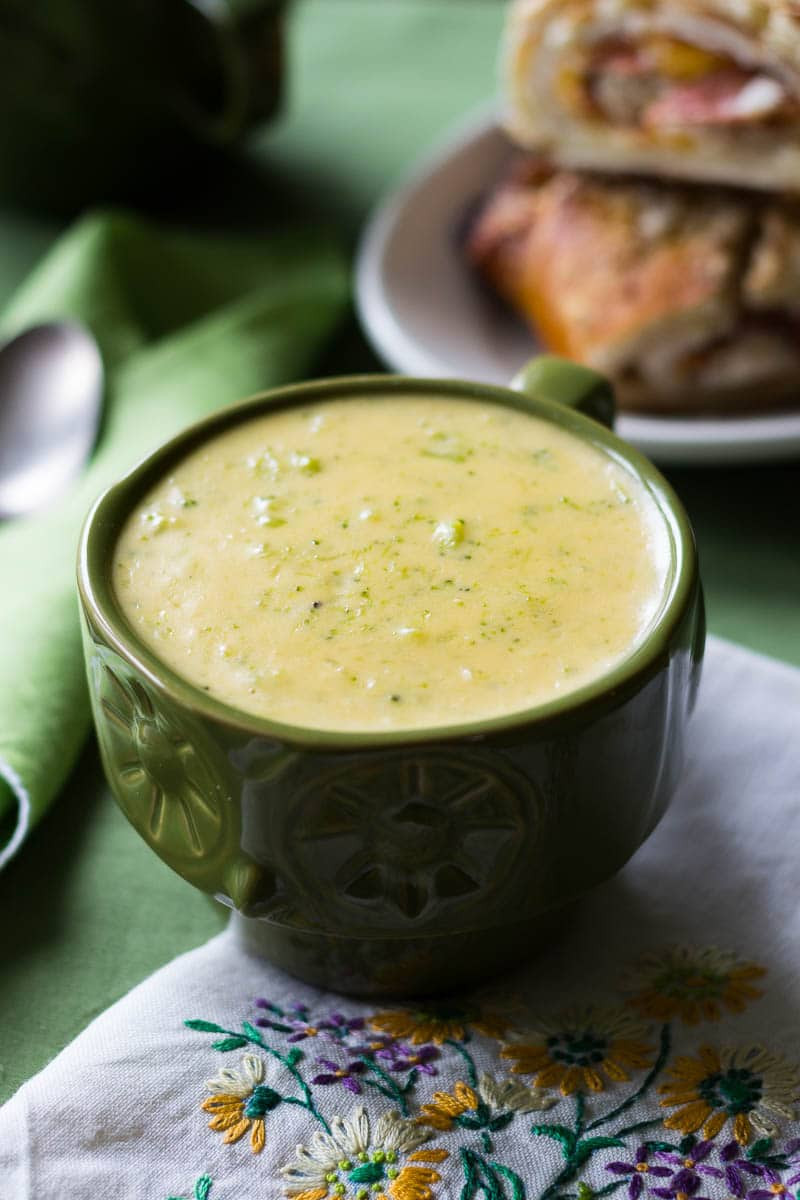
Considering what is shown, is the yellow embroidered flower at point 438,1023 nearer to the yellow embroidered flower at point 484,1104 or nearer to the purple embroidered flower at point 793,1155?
the yellow embroidered flower at point 484,1104

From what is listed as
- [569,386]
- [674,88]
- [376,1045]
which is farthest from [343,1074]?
[674,88]

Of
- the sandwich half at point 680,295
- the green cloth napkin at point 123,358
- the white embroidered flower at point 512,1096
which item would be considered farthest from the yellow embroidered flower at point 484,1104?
the sandwich half at point 680,295

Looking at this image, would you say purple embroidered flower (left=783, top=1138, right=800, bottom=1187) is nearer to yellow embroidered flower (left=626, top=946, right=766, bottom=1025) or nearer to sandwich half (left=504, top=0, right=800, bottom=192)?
yellow embroidered flower (left=626, top=946, right=766, bottom=1025)

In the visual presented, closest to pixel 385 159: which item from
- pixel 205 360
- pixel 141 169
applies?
pixel 141 169

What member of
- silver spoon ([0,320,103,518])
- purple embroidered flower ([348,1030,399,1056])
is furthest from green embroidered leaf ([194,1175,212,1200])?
silver spoon ([0,320,103,518])

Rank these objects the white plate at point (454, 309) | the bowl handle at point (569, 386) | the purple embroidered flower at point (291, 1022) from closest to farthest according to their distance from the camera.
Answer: the purple embroidered flower at point (291, 1022) → the bowl handle at point (569, 386) → the white plate at point (454, 309)
